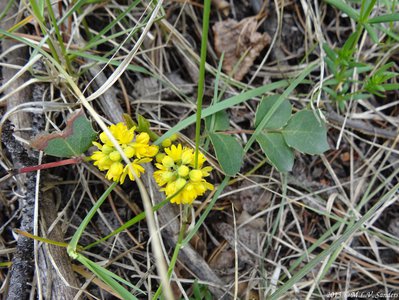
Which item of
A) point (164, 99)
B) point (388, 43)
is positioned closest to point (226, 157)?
point (164, 99)

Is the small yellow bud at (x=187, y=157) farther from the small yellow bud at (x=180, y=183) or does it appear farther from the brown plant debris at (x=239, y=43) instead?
the brown plant debris at (x=239, y=43)

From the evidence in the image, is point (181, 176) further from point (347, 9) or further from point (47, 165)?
point (347, 9)

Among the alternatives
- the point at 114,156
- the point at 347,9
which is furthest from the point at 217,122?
the point at 347,9

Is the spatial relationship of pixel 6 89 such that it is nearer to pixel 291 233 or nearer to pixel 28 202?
pixel 28 202

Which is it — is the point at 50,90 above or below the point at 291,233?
above

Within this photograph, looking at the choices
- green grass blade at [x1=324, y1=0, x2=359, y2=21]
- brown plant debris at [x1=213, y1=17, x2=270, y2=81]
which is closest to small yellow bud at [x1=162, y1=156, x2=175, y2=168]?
brown plant debris at [x1=213, y1=17, x2=270, y2=81]

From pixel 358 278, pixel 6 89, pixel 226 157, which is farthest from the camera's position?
pixel 358 278

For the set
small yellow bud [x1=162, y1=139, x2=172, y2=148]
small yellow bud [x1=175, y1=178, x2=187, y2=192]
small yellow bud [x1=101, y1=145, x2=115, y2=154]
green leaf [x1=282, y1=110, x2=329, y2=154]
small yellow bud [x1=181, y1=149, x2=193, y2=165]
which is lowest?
green leaf [x1=282, y1=110, x2=329, y2=154]

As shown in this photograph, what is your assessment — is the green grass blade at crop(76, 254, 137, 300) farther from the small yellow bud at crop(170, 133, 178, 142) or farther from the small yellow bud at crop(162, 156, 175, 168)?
the small yellow bud at crop(170, 133, 178, 142)
